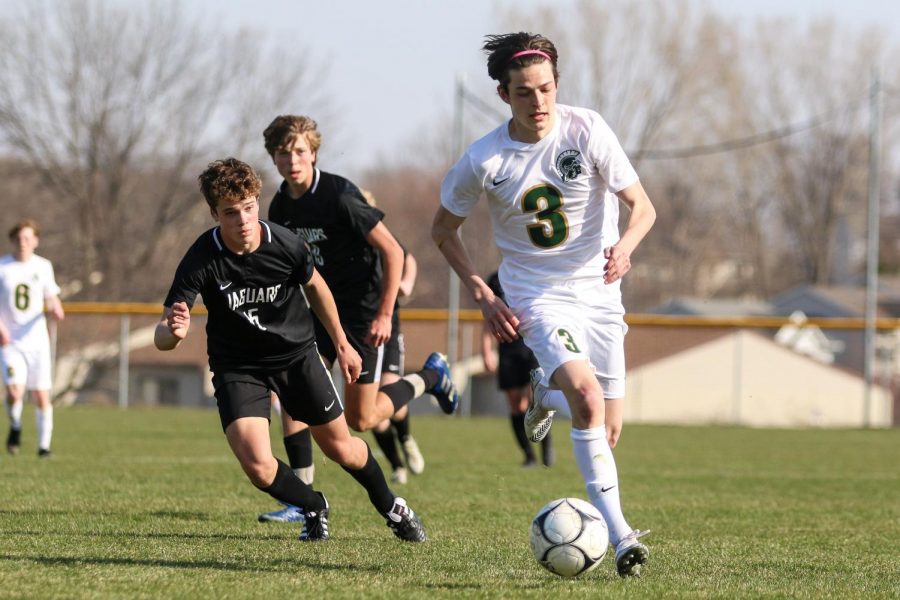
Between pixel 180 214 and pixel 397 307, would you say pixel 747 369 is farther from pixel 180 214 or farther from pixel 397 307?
pixel 397 307

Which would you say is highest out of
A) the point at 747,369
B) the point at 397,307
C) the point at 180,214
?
the point at 397,307

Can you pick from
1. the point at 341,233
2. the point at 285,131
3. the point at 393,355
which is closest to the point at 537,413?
the point at 341,233

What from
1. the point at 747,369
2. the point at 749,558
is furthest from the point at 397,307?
the point at 747,369

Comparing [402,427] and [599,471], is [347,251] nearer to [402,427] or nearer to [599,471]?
[402,427]

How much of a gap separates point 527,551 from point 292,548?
1.05 meters

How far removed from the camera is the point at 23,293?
10.9 metres

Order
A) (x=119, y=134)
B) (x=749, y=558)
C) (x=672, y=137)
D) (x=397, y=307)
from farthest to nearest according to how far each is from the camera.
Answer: (x=672, y=137) → (x=119, y=134) → (x=397, y=307) → (x=749, y=558)

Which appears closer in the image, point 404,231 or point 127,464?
point 127,464

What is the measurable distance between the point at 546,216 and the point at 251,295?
130cm

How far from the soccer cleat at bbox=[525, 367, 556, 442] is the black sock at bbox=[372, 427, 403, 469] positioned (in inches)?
113

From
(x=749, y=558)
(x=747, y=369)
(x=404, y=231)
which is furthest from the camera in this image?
(x=404, y=231)

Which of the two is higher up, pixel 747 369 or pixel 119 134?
pixel 119 134

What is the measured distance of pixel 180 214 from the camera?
3697cm

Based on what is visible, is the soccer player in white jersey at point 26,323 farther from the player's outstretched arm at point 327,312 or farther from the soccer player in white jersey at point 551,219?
the soccer player in white jersey at point 551,219
